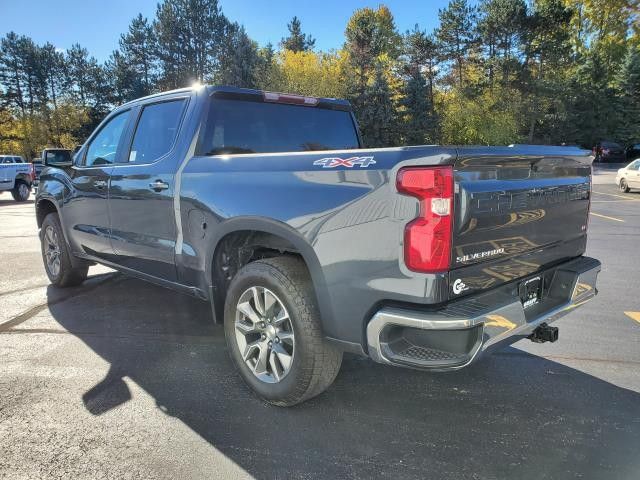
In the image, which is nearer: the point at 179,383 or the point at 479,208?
the point at 479,208

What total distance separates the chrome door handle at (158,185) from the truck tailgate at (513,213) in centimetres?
217

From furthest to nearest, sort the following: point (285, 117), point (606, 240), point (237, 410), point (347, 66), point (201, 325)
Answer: point (347, 66)
point (606, 240)
point (201, 325)
point (285, 117)
point (237, 410)

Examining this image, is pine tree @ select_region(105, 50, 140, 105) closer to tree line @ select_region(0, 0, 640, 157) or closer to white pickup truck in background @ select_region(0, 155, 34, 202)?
tree line @ select_region(0, 0, 640, 157)

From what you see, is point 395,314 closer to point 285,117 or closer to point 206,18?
point 285,117

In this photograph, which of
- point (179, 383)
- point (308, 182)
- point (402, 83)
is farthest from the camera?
point (402, 83)

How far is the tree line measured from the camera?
3909 cm

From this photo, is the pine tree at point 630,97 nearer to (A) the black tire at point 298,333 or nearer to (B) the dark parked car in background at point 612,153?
(B) the dark parked car in background at point 612,153

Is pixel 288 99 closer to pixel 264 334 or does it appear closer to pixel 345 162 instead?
pixel 345 162

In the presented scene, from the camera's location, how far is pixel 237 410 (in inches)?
117

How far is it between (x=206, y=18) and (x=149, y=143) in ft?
198

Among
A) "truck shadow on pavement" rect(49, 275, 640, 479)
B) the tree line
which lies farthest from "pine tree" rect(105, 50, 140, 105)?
"truck shadow on pavement" rect(49, 275, 640, 479)

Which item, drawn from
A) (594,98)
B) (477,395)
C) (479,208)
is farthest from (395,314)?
(594,98)

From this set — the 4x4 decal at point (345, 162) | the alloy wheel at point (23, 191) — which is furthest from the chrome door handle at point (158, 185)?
the alloy wheel at point (23, 191)

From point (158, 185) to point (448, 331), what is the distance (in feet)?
7.72
